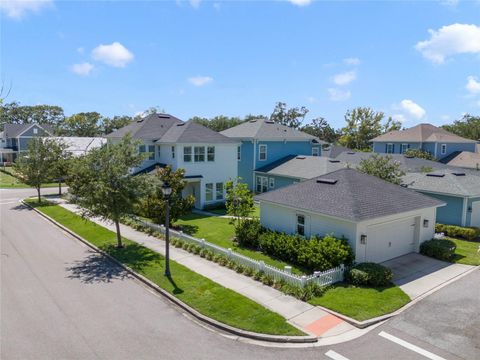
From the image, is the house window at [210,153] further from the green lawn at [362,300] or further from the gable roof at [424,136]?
the gable roof at [424,136]

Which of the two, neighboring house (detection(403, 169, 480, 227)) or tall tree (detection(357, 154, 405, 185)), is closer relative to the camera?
neighboring house (detection(403, 169, 480, 227))

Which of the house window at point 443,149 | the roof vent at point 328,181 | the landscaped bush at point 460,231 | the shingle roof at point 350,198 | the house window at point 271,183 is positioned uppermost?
the house window at point 443,149

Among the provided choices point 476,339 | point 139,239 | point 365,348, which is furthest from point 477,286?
point 139,239

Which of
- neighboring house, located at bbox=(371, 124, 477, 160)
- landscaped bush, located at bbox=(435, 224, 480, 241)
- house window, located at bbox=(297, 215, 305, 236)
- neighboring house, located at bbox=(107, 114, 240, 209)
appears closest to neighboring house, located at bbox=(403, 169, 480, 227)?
landscaped bush, located at bbox=(435, 224, 480, 241)

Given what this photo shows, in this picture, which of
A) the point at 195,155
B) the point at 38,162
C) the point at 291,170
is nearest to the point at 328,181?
the point at 195,155

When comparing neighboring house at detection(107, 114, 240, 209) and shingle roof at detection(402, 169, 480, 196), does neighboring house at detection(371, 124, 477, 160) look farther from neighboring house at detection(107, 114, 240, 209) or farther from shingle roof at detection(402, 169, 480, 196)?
neighboring house at detection(107, 114, 240, 209)

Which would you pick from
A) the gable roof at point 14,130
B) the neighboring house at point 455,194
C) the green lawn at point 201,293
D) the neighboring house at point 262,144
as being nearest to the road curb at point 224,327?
the green lawn at point 201,293

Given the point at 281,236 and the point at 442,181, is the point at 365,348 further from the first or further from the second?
the point at 442,181
